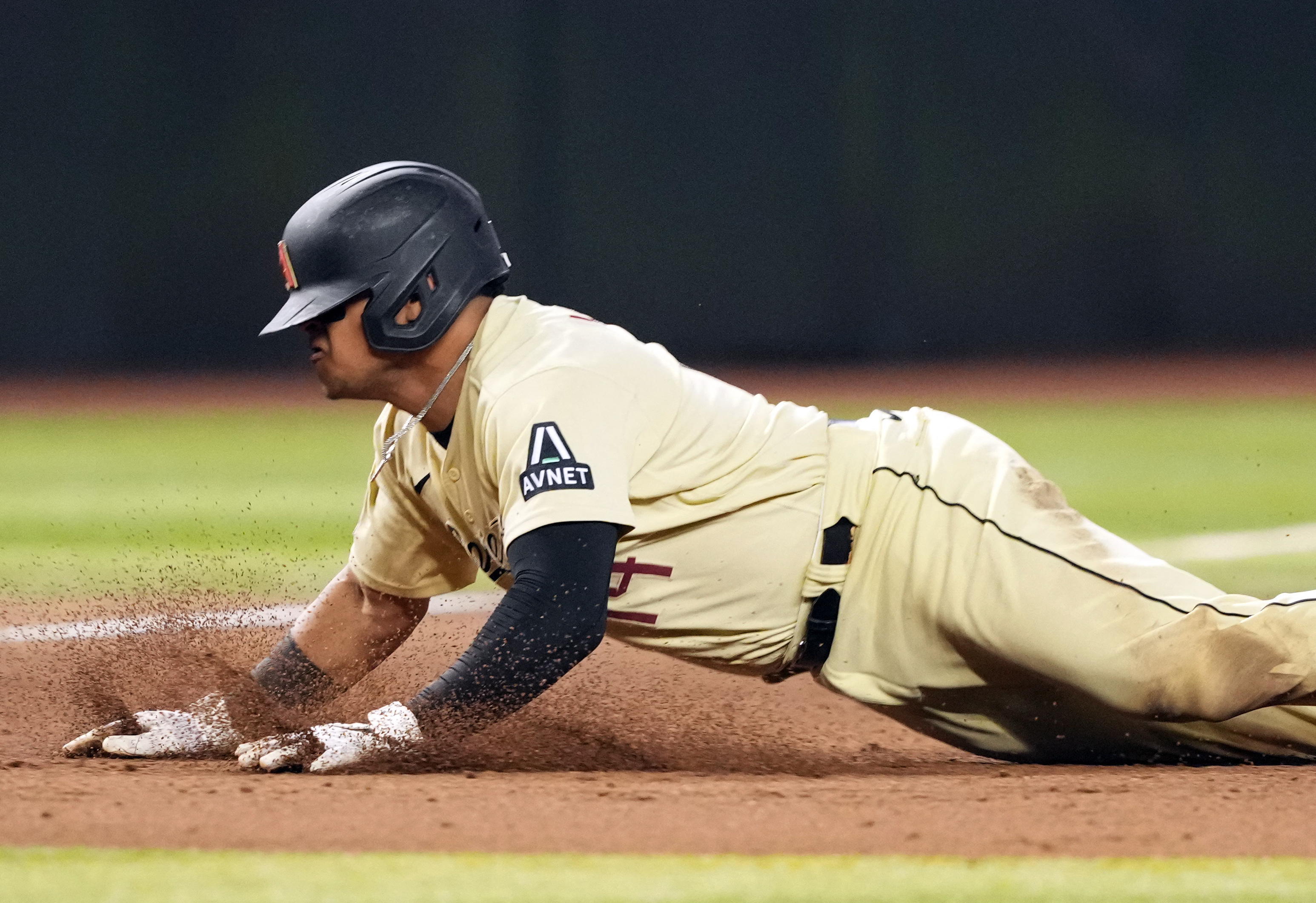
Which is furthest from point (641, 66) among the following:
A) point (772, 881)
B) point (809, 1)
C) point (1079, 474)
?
point (772, 881)

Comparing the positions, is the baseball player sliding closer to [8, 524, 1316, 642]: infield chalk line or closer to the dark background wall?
[8, 524, 1316, 642]: infield chalk line

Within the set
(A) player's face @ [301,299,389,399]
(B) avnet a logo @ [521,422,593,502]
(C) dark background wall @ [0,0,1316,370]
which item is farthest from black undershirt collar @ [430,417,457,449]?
(C) dark background wall @ [0,0,1316,370]

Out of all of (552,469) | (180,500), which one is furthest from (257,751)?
(180,500)

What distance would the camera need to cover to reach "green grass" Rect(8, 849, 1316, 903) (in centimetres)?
197

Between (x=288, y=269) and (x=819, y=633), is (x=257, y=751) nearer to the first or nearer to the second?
(x=288, y=269)

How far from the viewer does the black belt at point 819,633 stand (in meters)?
2.97

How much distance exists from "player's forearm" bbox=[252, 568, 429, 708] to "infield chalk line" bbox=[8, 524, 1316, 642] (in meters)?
0.34

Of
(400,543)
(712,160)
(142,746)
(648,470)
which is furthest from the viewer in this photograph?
(712,160)

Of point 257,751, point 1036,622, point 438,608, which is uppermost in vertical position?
point 1036,622

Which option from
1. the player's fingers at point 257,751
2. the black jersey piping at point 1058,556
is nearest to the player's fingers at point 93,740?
the player's fingers at point 257,751

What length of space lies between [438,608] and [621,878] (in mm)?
3489

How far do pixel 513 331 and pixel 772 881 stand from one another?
120 centimetres

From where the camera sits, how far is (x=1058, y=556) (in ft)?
9.64

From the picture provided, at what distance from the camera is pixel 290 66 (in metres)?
11.7
